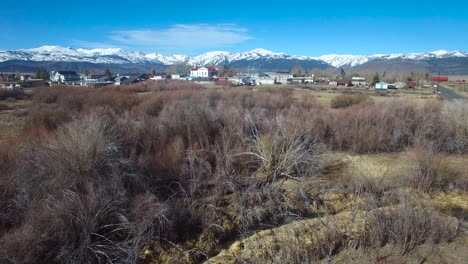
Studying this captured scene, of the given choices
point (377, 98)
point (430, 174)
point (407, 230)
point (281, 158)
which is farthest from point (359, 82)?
point (407, 230)

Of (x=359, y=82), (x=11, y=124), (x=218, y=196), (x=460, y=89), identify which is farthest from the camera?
(x=359, y=82)

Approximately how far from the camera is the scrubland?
27.9ft

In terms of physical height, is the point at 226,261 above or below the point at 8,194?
below

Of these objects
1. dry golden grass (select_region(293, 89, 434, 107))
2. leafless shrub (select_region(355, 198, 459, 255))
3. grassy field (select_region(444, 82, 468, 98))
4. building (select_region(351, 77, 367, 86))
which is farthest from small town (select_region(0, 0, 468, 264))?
building (select_region(351, 77, 367, 86))

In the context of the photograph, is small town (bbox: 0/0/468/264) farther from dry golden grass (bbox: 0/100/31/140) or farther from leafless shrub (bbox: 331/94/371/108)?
leafless shrub (bbox: 331/94/371/108)

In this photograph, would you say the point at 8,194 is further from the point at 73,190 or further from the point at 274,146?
the point at 274,146

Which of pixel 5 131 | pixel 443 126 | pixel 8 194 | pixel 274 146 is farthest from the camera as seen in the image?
pixel 5 131

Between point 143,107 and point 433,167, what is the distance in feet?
75.5

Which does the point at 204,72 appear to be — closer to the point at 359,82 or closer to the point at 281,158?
the point at 359,82

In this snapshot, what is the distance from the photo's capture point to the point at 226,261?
29.8 feet

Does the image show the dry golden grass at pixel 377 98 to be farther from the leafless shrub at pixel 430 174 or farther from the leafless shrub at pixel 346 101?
the leafless shrub at pixel 430 174

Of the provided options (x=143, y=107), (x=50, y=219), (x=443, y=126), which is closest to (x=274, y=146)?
(x=50, y=219)

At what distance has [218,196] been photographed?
1242 centimetres

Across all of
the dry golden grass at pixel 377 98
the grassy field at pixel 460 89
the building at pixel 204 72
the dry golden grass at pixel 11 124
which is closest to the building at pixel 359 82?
the grassy field at pixel 460 89
